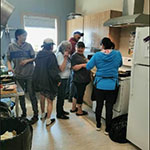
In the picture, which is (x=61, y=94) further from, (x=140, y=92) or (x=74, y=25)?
→ (x=74, y=25)

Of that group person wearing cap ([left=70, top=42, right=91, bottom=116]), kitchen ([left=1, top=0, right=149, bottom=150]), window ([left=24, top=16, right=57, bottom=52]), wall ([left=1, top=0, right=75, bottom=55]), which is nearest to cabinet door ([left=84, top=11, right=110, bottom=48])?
kitchen ([left=1, top=0, right=149, bottom=150])

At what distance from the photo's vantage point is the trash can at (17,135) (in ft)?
3.97

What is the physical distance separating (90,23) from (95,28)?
237 mm

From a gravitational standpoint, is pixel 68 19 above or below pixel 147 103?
above

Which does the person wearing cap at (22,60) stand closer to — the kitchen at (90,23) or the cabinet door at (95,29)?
the kitchen at (90,23)

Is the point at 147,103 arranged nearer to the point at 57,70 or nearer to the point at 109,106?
the point at 109,106

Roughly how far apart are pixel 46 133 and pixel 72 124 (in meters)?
0.47

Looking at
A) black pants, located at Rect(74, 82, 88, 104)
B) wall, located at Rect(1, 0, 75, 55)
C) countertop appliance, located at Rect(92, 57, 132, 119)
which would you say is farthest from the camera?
wall, located at Rect(1, 0, 75, 55)

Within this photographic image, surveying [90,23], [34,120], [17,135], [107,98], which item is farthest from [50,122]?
[90,23]

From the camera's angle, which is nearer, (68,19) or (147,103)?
(147,103)

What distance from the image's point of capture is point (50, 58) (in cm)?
223

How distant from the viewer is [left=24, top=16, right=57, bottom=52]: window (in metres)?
4.28

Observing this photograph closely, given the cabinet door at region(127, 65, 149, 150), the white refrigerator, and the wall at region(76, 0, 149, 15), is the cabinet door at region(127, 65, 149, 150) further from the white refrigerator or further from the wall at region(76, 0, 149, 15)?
the wall at region(76, 0, 149, 15)

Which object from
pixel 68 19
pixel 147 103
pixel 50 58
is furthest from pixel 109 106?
pixel 68 19
